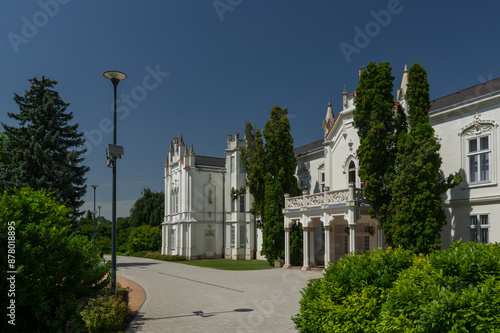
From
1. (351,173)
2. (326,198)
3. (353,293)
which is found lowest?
(353,293)

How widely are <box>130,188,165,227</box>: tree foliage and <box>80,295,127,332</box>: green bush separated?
5598cm

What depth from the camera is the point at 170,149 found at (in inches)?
1945

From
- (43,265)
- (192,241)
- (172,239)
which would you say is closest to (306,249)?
(192,241)

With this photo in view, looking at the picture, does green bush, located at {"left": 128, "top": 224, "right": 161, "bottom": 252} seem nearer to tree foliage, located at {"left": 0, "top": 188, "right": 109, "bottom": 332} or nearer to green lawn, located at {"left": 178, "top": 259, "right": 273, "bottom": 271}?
green lawn, located at {"left": 178, "top": 259, "right": 273, "bottom": 271}

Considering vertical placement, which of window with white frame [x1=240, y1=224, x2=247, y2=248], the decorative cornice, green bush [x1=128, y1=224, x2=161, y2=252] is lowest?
green bush [x1=128, y1=224, x2=161, y2=252]

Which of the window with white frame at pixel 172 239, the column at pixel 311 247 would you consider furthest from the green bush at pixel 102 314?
the window with white frame at pixel 172 239

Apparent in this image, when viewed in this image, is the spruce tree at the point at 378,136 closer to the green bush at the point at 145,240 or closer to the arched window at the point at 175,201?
the arched window at the point at 175,201

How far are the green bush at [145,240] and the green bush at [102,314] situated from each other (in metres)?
46.2

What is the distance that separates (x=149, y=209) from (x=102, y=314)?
5768cm

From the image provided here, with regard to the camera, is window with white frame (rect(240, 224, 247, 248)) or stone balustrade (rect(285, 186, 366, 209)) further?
window with white frame (rect(240, 224, 247, 248))

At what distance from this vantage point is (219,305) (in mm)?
13133

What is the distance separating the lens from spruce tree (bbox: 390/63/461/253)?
18312 mm

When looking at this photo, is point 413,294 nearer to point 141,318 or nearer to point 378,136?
point 141,318

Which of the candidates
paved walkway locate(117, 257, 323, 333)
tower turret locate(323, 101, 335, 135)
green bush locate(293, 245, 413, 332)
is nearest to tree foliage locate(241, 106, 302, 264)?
tower turret locate(323, 101, 335, 135)
